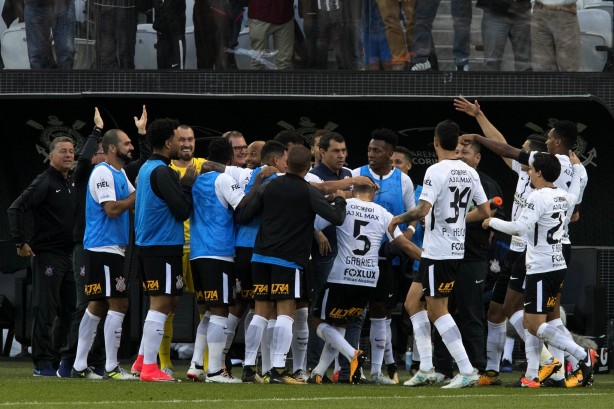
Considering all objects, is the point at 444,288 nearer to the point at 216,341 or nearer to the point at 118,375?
the point at 216,341

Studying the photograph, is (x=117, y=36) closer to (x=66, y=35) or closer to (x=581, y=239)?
(x=66, y=35)

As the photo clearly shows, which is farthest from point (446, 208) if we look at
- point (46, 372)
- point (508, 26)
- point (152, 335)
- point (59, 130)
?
point (59, 130)

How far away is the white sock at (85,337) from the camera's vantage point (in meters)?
11.5

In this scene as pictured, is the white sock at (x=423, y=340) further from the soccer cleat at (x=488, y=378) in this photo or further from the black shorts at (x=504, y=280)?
the black shorts at (x=504, y=280)

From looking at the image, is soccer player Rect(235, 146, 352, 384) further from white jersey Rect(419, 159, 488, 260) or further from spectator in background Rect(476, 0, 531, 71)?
spectator in background Rect(476, 0, 531, 71)

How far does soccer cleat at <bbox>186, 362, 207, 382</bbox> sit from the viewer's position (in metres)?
11.3

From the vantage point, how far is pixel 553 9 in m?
14.8

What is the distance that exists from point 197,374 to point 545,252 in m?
3.05

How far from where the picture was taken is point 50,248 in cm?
1276

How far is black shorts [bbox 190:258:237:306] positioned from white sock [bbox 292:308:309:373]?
23.8 inches

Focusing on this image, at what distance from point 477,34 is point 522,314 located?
429 cm

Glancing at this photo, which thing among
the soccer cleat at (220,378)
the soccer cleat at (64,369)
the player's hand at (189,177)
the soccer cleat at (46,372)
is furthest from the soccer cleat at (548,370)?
the soccer cleat at (46,372)

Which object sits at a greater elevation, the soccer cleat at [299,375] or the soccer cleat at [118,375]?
the soccer cleat at [299,375]

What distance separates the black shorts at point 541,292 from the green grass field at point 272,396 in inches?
25.6
